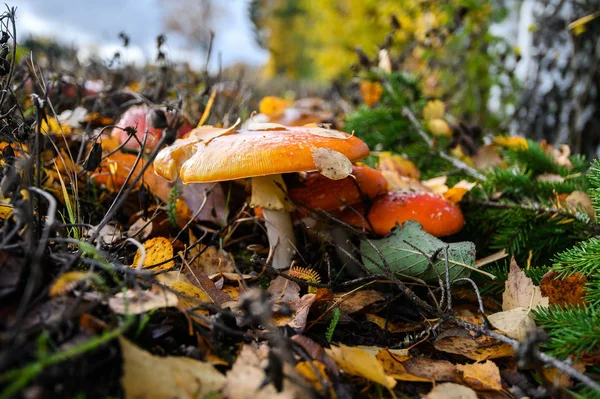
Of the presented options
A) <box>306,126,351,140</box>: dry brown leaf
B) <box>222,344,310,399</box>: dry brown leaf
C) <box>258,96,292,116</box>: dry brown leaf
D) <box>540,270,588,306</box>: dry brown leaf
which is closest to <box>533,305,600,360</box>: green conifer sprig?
<box>540,270,588,306</box>: dry brown leaf

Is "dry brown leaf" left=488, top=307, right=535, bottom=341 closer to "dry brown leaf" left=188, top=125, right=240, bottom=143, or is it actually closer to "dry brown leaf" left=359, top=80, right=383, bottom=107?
"dry brown leaf" left=188, top=125, right=240, bottom=143

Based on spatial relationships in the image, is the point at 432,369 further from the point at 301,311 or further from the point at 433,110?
the point at 433,110

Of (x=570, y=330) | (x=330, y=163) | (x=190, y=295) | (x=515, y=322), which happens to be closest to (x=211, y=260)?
(x=190, y=295)

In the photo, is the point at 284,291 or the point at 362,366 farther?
the point at 284,291

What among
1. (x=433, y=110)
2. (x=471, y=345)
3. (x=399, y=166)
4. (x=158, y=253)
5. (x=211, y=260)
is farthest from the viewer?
(x=433, y=110)

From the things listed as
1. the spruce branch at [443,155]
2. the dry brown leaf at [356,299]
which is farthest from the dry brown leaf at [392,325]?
the spruce branch at [443,155]

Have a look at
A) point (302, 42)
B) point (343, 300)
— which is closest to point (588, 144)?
point (343, 300)
